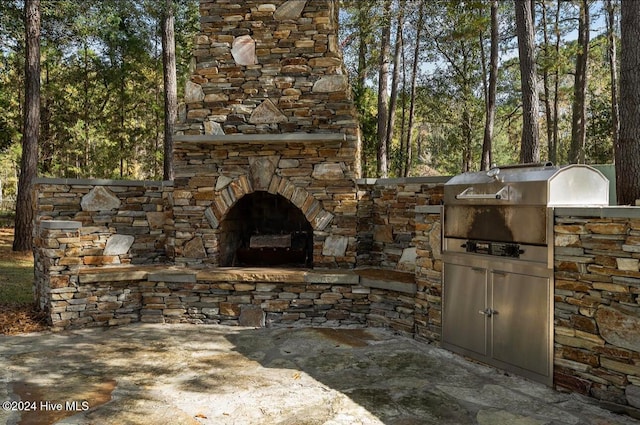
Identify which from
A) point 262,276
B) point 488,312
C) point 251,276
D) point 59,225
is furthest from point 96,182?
point 488,312

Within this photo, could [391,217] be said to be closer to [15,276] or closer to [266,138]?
[266,138]

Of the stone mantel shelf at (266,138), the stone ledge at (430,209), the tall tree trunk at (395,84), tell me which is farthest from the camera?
the tall tree trunk at (395,84)

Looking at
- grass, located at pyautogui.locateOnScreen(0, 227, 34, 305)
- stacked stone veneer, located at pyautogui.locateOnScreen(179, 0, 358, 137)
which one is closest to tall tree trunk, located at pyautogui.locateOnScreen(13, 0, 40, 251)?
grass, located at pyautogui.locateOnScreen(0, 227, 34, 305)

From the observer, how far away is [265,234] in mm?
6895

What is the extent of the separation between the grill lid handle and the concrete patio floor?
1.54 meters

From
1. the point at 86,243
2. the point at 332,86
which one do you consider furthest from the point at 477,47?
the point at 86,243

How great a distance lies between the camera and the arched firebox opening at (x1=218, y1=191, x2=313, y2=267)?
6.45 meters

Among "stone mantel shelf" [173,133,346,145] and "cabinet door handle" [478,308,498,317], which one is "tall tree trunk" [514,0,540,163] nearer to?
"stone mantel shelf" [173,133,346,145]

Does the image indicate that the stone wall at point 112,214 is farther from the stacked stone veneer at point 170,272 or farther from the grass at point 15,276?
the grass at point 15,276

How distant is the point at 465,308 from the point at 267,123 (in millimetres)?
3486

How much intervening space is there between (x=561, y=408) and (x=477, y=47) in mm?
15301

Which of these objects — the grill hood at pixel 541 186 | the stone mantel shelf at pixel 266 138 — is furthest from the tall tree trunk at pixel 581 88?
the grill hood at pixel 541 186

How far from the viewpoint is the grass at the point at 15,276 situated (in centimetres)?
631

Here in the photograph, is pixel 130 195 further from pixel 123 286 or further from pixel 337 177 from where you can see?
pixel 337 177
